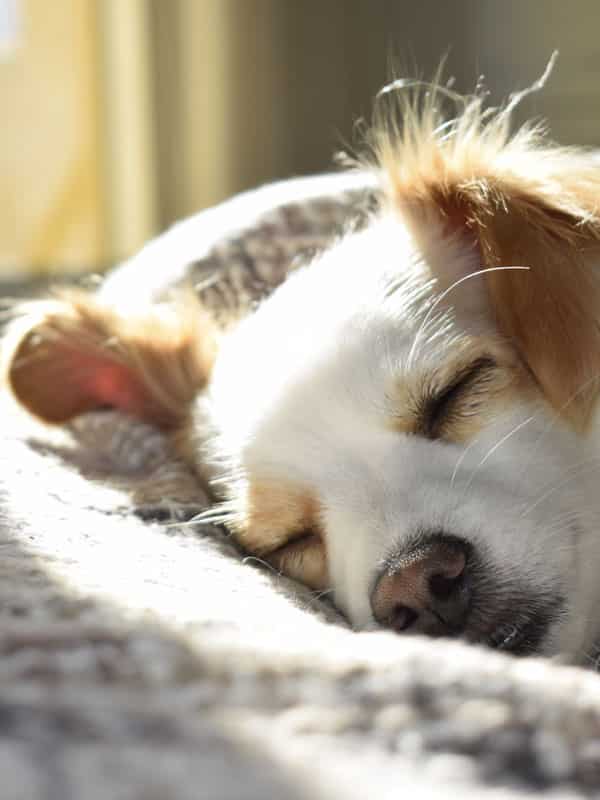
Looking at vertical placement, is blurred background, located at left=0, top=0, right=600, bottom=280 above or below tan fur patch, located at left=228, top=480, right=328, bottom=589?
above

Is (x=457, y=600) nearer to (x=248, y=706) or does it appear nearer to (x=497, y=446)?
(x=497, y=446)

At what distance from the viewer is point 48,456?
1.46 metres

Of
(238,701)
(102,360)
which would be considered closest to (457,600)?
(238,701)

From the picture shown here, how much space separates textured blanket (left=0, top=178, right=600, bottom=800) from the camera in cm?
47

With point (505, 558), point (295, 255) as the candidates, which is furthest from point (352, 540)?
point (295, 255)

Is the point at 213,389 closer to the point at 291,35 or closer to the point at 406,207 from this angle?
the point at 406,207

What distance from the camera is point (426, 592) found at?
1020 mm

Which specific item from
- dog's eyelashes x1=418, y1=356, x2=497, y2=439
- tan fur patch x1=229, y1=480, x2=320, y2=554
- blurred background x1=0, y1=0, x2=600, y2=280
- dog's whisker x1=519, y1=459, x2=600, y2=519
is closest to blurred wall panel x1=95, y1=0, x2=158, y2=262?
blurred background x1=0, y1=0, x2=600, y2=280

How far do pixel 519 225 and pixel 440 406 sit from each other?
28 centimetres

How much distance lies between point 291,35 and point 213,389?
3415mm

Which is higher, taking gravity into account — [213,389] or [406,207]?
[406,207]

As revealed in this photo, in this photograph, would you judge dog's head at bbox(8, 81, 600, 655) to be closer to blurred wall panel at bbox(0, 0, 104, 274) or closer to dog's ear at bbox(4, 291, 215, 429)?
dog's ear at bbox(4, 291, 215, 429)

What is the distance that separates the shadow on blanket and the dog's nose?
200 mm

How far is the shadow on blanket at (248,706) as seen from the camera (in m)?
0.47
